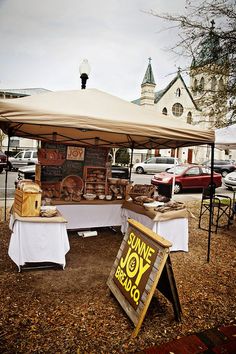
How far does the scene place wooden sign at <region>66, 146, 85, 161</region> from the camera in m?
5.91

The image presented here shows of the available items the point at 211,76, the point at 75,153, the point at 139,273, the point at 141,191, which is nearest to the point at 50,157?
the point at 75,153

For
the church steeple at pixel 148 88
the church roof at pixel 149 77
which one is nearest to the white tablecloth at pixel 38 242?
the church steeple at pixel 148 88

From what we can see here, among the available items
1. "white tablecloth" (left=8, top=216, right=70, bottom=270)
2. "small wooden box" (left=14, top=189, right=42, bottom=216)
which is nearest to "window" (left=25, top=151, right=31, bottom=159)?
"small wooden box" (left=14, top=189, right=42, bottom=216)

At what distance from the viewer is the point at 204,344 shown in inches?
96.0

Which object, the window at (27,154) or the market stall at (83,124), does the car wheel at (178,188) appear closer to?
the market stall at (83,124)

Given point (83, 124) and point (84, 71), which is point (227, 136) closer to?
point (84, 71)

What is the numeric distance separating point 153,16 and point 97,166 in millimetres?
4057

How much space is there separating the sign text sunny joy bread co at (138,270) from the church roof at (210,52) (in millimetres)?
5718

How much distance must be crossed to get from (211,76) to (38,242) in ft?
21.9

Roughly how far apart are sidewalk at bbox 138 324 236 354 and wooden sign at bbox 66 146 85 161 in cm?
438

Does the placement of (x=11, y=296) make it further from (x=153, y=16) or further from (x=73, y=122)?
(x=153, y=16)

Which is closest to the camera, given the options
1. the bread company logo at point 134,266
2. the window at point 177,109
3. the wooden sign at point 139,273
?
the wooden sign at point 139,273

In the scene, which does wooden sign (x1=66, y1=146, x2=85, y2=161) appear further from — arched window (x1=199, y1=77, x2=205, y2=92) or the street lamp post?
arched window (x1=199, y1=77, x2=205, y2=92)

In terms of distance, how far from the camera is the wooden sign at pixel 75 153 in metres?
5.91
